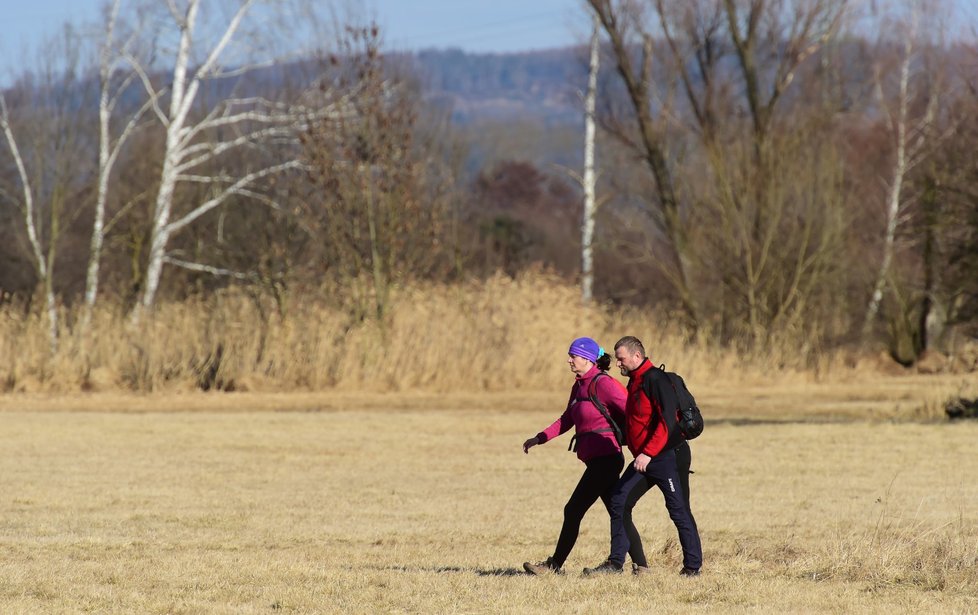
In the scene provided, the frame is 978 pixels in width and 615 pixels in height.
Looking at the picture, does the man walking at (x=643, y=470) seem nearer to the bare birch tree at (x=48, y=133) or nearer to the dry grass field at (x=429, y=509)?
the dry grass field at (x=429, y=509)

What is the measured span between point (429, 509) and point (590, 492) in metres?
4.64

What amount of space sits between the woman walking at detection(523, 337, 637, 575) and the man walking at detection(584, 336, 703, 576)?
0.13 metres

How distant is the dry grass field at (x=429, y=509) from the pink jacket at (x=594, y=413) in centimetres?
78

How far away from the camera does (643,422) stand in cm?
840

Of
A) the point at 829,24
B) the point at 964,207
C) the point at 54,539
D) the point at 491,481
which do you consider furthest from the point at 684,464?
the point at 829,24

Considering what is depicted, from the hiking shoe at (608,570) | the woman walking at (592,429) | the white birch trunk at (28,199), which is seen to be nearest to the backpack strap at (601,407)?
the woman walking at (592,429)

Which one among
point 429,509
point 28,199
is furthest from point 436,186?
point 429,509

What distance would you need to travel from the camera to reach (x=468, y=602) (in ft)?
25.1

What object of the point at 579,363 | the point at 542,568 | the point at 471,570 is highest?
the point at 579,363

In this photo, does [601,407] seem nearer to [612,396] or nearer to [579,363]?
[612,396]

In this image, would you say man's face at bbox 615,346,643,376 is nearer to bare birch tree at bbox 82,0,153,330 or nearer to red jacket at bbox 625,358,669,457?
red jacket at bbox 625,358,669,457

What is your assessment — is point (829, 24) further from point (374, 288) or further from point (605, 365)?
point (605, 365)

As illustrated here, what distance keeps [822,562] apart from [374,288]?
64.4 feet

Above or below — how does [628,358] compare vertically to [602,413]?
above
